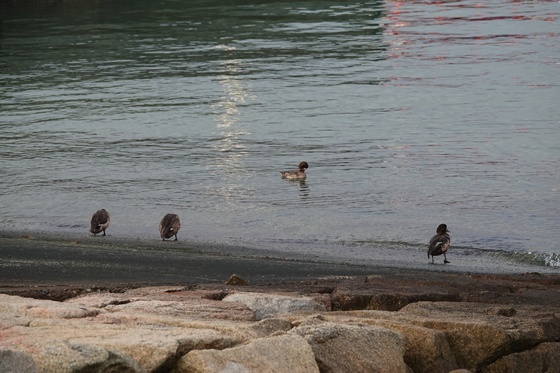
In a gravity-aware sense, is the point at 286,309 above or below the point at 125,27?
below

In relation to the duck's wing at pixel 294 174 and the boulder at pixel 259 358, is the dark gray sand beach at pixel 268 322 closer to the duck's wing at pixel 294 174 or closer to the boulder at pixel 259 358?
the boulder at pixel 259 358

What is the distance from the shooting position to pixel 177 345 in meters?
5.14

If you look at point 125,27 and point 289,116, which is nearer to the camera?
point 289,116

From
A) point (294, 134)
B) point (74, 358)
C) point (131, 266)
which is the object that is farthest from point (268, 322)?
point (294, 134)

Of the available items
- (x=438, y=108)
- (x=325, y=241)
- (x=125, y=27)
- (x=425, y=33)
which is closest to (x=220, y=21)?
(x=125, y=27)

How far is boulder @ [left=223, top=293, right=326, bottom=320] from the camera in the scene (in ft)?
22.9

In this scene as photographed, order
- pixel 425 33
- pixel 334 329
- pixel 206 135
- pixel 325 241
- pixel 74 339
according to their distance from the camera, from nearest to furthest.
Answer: pixel 74 339 < pixel 334 329 < pixel 325 241 < pixel 206 135 < pixel 425 33

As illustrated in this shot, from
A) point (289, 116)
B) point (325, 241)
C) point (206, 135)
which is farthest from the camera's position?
point (289, 116)

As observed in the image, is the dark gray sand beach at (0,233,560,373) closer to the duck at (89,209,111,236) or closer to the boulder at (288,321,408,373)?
the boulder at (288,321,408,373)

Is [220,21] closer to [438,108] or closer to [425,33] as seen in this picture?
[425,33]

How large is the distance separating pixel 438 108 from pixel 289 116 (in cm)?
508

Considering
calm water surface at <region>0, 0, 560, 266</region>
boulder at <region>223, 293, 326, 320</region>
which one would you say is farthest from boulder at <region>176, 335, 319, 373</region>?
calm water surface at <region>0, 0, 560, 266</region>

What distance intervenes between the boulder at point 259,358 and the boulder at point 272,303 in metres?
1.36

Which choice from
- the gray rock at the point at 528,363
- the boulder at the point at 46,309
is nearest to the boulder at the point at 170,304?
the boulder at the point at 46,309
